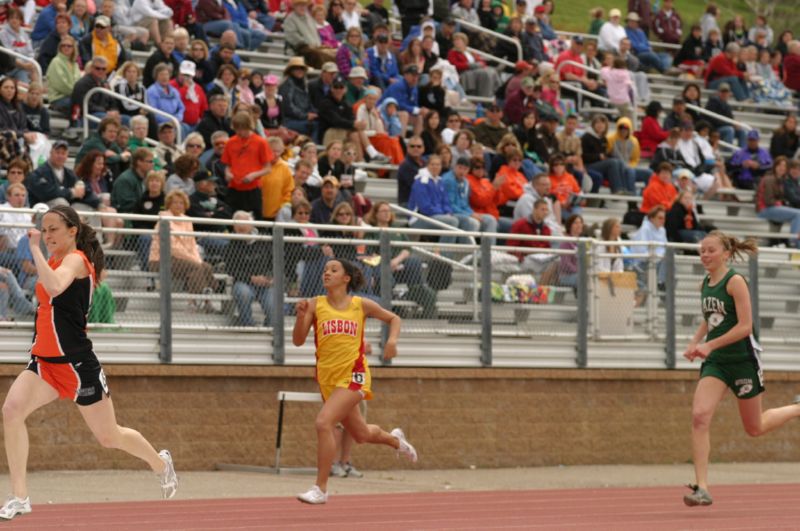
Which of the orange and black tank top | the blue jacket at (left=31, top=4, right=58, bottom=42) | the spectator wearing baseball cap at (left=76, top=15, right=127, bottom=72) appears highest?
the blue jacket at (left=31, top=4, right=58, bottom=42)

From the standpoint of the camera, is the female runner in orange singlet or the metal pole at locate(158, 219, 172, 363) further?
the metal pole at locate(158, 219, 172, 363)

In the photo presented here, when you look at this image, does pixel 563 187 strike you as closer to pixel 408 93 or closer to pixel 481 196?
pixel 481 196

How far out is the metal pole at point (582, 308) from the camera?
A: 717 inches

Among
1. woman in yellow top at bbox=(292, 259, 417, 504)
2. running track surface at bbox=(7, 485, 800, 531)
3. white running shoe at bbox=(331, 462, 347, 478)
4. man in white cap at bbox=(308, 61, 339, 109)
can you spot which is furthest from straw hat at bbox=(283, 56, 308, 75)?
woman in yellow top at bbox=(292, 259, 417, 504)

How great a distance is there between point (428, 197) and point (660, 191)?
4585 mm

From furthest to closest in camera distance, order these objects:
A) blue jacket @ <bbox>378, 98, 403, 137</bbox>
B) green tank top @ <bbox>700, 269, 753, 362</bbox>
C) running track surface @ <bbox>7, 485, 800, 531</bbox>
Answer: blue jacket @ <bbox>378, 98, 403, 137</bbox> → green tank top @ <bbox>700, 269, 753, 362</bbox> → running track surface @ <bbox>7, 485, 800, 531</bbox>

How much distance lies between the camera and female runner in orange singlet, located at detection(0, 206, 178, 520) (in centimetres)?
1062

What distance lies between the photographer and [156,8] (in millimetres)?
22328

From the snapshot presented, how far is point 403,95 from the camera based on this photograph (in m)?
23.6

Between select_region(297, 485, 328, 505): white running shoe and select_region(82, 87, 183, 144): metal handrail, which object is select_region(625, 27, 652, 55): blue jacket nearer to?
select_region(82, 87, 183, 144): metal handrail

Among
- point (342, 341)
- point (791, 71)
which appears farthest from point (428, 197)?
point (791, 71)

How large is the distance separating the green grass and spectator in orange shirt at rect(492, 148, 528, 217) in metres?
27.0

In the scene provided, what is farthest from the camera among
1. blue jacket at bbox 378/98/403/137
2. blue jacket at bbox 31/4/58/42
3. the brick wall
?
blue jacket at bbox 378/98/403/137

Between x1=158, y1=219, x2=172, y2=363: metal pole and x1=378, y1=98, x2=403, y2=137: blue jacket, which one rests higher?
x1=378, y1=98, x2=403, y2=137: blue jacket
